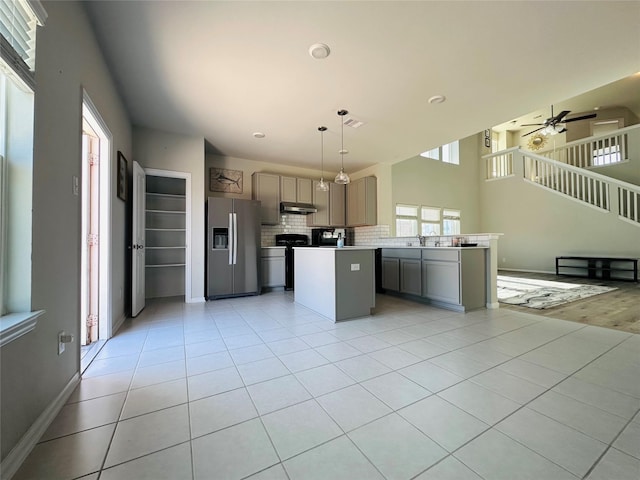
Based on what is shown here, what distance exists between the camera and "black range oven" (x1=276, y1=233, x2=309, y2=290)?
5.42 metres

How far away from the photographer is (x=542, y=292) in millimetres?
4797

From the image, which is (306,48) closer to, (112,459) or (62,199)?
(62,199)

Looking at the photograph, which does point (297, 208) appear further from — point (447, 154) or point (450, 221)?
point (447, 154)

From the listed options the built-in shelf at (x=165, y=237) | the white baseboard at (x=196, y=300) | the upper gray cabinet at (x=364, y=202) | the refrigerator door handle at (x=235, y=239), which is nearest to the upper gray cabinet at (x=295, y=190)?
the upper gray cabinet at (x=364, y=202)

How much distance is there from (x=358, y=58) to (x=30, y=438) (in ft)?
11.3

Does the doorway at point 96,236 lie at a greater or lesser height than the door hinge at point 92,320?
greater

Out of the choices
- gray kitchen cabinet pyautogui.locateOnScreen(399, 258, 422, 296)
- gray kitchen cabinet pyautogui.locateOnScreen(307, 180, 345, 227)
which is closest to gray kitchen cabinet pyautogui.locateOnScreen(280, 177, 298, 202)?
gray kitchen cabinet pyautogui.locateOnScreen(307, 180, 345, 227)

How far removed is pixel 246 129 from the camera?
159 inches

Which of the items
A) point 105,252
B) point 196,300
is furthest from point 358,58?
point 196,300

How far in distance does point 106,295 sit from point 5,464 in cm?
185

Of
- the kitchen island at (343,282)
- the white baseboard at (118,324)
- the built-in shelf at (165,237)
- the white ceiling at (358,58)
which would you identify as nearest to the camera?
the white ceiling at (358,58)

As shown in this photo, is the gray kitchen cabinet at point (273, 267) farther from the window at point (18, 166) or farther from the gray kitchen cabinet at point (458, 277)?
the window at point (18, 166)

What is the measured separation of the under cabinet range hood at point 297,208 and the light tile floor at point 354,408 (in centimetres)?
320

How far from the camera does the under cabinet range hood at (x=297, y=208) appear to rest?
5438 mm
